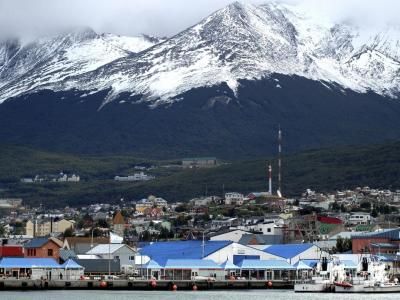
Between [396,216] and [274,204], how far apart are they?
27.5m

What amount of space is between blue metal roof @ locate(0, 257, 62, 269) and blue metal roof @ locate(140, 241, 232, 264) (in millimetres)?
9165

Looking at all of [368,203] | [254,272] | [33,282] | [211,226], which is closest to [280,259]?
[254,272]

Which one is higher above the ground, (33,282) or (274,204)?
(274,204)

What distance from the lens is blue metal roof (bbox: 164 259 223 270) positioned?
110 m

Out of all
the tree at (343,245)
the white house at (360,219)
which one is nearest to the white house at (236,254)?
the tree at (343,245)

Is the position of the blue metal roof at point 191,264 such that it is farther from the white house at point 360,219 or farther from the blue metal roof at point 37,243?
the white house at point 360,219

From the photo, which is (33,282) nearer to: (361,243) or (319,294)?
(319,294)

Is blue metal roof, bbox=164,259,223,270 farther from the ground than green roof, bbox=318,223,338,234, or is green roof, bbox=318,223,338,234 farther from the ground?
green roof, bbox=318,223,338,234

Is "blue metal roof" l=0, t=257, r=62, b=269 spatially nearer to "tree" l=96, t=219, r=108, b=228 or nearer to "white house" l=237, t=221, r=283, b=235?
"white house" l=237, t=221, r=283, b=235

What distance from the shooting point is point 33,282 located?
103m

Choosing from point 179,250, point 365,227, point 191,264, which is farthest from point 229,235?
point 191,264

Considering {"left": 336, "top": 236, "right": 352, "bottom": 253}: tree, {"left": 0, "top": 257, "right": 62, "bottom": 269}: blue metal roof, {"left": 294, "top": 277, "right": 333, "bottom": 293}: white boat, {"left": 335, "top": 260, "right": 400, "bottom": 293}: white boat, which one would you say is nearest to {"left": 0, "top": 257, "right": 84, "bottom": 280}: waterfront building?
{"left": 0, "top": 257, "right": 62, "bottom": 269}: blue metal roof

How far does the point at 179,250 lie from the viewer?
390 feet

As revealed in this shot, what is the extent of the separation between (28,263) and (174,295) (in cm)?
1803
